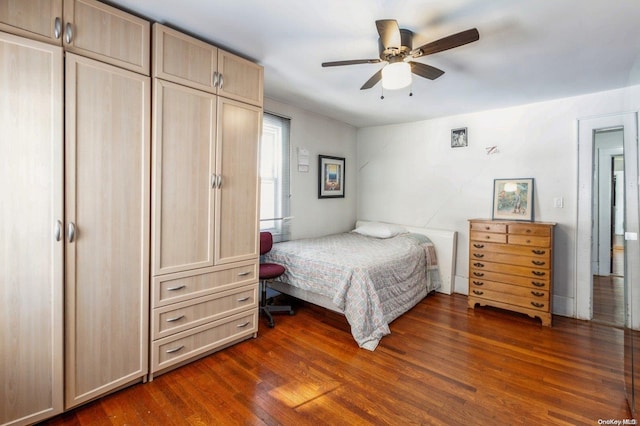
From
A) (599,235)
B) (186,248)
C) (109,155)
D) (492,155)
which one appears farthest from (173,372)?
(599,235)

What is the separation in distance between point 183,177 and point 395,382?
205 centimetres

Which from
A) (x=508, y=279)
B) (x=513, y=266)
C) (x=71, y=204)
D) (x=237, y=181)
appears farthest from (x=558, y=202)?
(x=71, y=204)

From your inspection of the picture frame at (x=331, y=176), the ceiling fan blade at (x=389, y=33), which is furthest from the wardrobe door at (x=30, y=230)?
the picture frame at (x=331, y=176)

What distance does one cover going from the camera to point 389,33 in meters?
1.78

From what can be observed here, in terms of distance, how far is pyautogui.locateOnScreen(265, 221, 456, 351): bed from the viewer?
2.67 m

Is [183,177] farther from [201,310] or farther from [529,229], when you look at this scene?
[529,229]

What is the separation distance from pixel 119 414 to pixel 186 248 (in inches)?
40.0

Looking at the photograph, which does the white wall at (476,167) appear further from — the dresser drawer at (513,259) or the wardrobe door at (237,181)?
the wardrobe door at (237,181)

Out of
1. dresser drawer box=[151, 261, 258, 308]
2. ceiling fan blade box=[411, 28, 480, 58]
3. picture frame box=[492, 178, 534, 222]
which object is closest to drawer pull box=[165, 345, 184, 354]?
dresser drawer box=[151, 261, 258, 308]

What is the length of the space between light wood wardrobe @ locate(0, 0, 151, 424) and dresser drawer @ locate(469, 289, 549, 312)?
331cm

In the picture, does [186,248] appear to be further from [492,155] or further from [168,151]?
[492,155]

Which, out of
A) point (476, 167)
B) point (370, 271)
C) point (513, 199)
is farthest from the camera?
point (476, 167)

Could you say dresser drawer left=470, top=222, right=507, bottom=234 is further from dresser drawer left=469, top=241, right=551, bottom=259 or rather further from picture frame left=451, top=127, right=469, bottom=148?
picture frame left=451, top=127, right=469, bottom=148

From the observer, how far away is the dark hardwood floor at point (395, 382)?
1.74 metres
